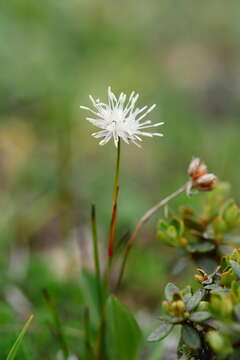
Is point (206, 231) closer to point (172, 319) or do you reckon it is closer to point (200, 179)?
point (200, 179)

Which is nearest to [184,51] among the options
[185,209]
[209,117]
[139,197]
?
[209,117]

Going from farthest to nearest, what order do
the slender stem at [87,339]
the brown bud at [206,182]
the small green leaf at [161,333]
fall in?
the slender stem at [87,339], the brown bud at [206,182], the small green leaf at [161,333]

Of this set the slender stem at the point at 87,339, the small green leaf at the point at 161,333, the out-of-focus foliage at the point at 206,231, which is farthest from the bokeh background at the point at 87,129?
the small green leaf at the point at 161,333

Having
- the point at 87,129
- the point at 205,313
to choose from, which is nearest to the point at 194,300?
the point at 205,313

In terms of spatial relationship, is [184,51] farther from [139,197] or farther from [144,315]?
[144,315]

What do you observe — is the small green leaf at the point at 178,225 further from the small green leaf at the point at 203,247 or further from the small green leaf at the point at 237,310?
the small green leaf at the point at 237,310

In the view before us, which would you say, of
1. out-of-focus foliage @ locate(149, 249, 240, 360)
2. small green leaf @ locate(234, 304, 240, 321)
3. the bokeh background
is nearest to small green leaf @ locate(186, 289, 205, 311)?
out-of-focus foliage @ locate(149, 249, 240, 360)

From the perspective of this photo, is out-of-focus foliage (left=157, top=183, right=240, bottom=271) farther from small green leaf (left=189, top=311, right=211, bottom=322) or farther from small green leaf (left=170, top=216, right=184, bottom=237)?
small green leaf (left=189, top=311, right=211, bottom=322)
